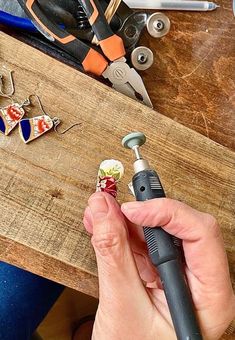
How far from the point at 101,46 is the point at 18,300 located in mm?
419

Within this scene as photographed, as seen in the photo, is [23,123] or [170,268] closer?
[170,268]

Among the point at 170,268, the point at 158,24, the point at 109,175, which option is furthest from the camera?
the point at 158,24

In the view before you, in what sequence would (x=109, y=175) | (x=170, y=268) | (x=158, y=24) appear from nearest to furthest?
(x=170, y=268), (x=109, y=175), (x=158, y=24)

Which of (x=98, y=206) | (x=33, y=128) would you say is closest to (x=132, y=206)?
(x=98, y=206)

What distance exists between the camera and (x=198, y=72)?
909mm

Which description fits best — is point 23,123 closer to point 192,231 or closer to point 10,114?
point 10,114

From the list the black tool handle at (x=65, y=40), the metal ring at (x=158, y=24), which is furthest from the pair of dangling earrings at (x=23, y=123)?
the metal ring at (x=158, y=24)

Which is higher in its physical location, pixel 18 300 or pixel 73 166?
pixel 73 166

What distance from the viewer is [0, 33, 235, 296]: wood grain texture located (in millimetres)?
729

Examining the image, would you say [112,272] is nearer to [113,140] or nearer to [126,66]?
[113,140]

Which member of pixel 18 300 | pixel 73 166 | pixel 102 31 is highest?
pixel 102 31

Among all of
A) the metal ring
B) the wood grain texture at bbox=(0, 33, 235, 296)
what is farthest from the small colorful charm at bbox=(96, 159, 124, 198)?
the metal ring

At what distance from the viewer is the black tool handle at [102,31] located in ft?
2.73

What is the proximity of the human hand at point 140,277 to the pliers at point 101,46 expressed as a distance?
0.76ft
